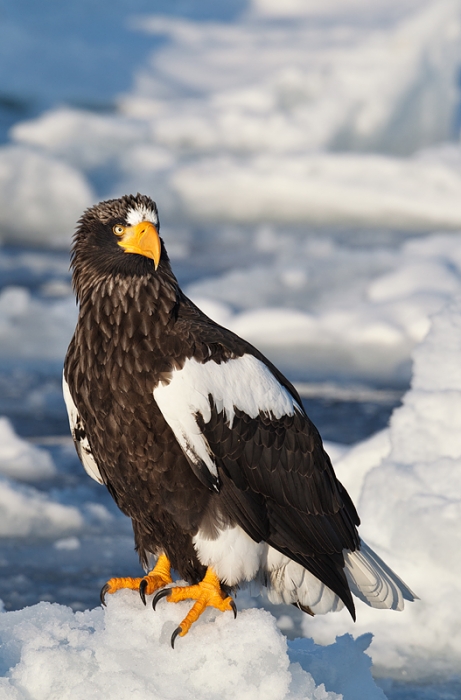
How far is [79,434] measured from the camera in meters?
3.71

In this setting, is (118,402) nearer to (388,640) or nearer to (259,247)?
(388,640)

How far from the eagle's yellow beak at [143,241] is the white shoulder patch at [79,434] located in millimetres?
519

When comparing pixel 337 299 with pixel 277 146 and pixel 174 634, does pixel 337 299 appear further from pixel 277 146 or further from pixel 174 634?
pixel 174 634

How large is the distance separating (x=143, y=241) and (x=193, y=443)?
696 mm

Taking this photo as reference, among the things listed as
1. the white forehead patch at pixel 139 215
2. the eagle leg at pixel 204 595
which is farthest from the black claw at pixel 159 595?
the white forehead patch at pixel 139 215

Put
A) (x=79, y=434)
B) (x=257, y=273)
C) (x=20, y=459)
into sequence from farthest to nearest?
(x=257, y=273)
(x=20, y=459)
(x=79, y=434)

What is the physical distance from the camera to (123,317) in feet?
11.2

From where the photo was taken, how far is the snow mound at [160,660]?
283cm

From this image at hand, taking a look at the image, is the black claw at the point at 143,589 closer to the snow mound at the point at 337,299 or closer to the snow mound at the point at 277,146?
the snow mound at the point at 337,299

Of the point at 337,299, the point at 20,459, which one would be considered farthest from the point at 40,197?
the point at 20,459

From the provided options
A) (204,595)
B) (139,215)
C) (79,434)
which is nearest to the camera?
(204,595)

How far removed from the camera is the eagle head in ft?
11.4

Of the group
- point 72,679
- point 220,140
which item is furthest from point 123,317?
point 220,140

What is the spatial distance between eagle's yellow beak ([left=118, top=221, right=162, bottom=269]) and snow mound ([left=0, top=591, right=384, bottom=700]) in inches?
45.1
